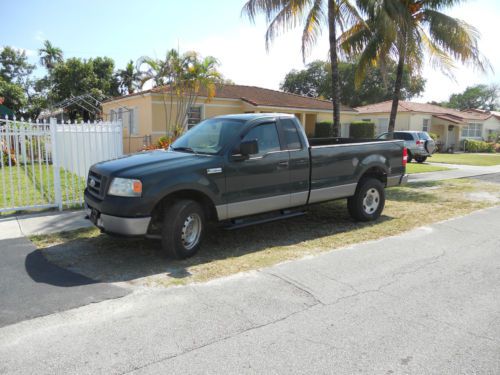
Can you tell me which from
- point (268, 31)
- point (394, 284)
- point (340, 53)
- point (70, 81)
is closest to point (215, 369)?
point (394, 284)

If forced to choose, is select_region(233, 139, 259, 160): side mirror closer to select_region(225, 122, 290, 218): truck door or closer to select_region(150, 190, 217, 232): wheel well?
select_region(225, 122, 290, 218): truck door

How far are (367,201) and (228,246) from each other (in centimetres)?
316

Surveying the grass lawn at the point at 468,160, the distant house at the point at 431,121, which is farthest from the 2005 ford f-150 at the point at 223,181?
the distant house at the point at 431,121

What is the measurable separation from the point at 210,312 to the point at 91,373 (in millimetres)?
1300

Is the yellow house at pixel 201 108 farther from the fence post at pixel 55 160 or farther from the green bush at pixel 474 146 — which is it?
the green bush at pixel 474 146

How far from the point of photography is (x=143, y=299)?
435cm

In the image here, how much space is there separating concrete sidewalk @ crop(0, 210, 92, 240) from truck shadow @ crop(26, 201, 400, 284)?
3.03 ft

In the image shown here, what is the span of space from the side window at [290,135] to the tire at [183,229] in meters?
1.93

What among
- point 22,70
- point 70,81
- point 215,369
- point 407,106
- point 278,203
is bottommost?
point 215,369

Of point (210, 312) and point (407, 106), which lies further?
point (407, 106)

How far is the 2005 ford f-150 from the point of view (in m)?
5.25

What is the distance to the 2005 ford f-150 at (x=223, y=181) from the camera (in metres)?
5.25

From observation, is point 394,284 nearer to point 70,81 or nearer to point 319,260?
point 319,260

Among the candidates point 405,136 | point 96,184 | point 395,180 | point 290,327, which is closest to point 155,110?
point 405,136
